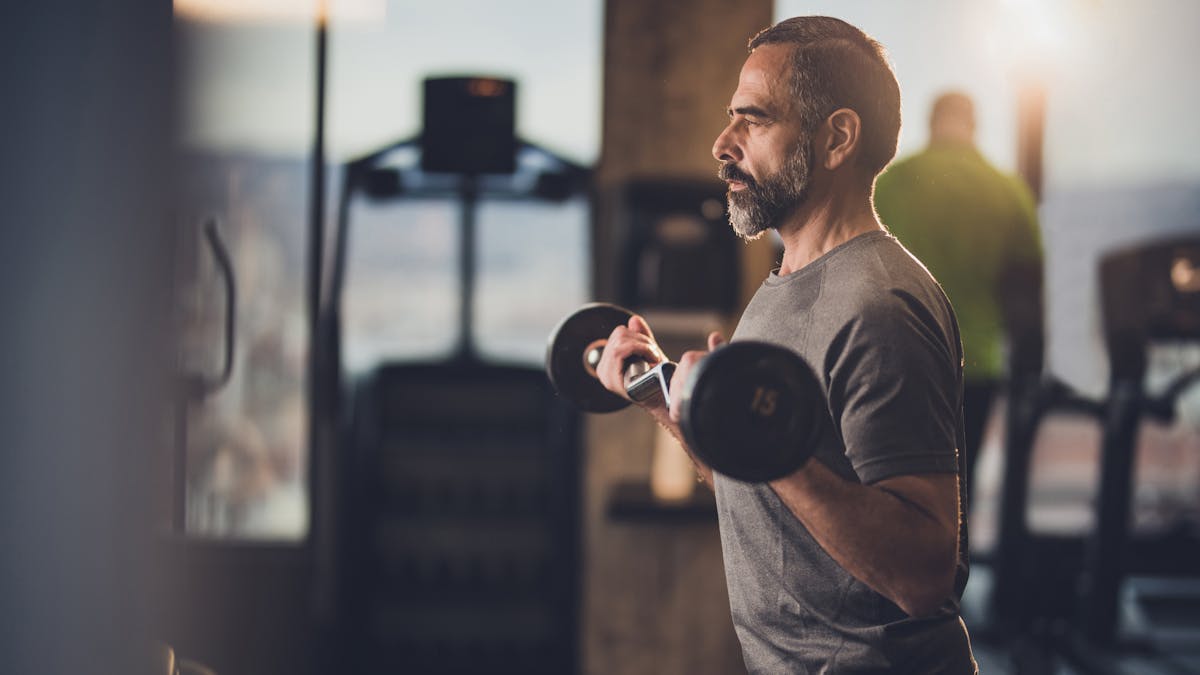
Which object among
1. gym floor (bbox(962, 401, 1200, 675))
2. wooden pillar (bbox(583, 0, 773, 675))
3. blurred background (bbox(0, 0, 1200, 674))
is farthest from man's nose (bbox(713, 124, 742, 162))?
gym floor (bbox(962, 401, 1200, 675))

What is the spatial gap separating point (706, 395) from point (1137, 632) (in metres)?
3.40

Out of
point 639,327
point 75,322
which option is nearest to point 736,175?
point 639,327

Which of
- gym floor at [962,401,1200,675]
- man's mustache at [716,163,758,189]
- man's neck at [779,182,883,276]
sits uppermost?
man's mustache at [716,163,758,189]

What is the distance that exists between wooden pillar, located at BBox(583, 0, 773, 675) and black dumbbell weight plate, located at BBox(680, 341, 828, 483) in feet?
5.95

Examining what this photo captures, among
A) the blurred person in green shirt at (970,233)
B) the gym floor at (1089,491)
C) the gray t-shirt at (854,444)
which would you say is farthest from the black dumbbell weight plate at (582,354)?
the gym floor at (1089,491)

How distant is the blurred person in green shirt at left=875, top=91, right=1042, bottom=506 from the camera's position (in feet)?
9.08

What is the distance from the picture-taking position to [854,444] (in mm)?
1053

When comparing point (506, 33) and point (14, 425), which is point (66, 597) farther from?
point (506, 33)

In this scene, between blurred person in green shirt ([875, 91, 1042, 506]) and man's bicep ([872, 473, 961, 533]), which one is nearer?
man's bicep ([872, 473, 961, 533])

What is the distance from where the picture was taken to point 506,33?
330 cm

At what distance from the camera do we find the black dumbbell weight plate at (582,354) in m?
1.45

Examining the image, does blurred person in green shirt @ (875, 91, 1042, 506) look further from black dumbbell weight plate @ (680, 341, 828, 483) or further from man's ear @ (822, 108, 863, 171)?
black dumbbell weight plate @ (680, 341, 828, 483)

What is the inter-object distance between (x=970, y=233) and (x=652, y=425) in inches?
41.3

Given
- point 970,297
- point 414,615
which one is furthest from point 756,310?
point 414,615
